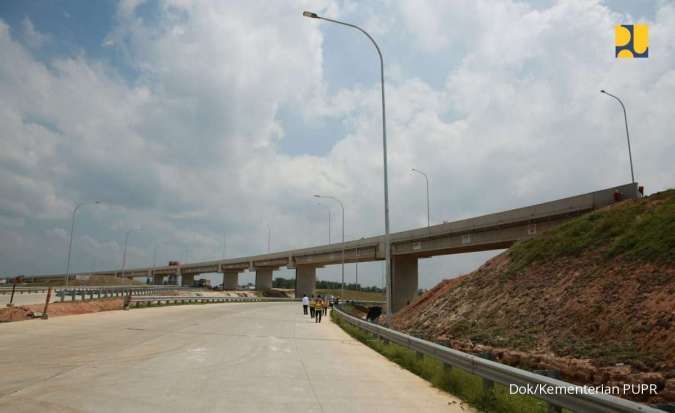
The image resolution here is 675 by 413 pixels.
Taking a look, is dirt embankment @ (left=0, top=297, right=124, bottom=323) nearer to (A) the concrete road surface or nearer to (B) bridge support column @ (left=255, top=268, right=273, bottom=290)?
(A) the concrete road surface

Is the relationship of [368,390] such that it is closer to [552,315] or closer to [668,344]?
[668,344]

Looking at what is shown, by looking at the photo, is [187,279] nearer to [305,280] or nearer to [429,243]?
[305,280]

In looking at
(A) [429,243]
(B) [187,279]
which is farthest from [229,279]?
(A) [429,243]

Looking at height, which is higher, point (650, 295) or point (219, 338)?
point (650, 295)

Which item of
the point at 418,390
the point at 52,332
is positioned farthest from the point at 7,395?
the point at 52,332

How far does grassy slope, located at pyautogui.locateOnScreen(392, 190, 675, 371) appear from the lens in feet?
44.4

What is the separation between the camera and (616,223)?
21.1 m

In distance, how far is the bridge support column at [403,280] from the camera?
193ft

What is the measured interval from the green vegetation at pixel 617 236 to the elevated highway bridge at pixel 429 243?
381 centimetres

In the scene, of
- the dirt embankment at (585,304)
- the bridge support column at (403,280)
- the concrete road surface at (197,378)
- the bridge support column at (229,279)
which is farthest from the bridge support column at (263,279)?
the concrete road surface at (197,378)

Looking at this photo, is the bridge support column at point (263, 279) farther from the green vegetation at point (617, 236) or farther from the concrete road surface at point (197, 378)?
the concrete road surface at point (197, 378)

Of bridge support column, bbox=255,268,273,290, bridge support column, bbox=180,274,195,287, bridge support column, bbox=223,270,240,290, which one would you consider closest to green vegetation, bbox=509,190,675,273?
bridge support column, bbox=255,268,273,290

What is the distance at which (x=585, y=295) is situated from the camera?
55.8 ft

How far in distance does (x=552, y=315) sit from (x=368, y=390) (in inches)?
428
